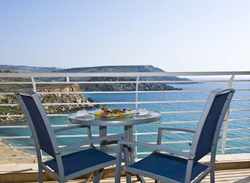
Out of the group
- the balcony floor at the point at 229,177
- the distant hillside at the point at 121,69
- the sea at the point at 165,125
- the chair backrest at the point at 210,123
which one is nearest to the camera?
the chair backrest at the point at 210,123

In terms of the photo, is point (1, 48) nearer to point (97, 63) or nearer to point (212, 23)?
point (97, 63)

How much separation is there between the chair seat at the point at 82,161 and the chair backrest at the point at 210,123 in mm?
682

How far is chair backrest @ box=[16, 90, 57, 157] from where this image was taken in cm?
136

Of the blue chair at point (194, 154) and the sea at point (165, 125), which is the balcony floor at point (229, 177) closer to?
the blue chair at point (194, 154)

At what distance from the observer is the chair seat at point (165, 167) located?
1419 millimetres

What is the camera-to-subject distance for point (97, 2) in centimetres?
2359

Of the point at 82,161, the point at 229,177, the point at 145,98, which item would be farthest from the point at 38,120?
Result: the point at 145,98

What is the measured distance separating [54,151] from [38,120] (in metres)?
0.24

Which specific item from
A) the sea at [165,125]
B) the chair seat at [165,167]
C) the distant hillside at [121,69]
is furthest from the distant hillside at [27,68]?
the chair seat at [165,167]

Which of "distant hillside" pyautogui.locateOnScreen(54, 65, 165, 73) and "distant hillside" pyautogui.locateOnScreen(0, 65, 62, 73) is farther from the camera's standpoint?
"distant hillside" pyautogui.locateOnScreen(54, 65, 165, 73)

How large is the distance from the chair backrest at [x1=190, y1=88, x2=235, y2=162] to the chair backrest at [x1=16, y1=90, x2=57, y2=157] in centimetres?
90

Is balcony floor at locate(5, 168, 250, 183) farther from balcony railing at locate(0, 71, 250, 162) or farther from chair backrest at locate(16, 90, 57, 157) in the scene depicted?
chair backrest at locate(16, 90, 57, 157)

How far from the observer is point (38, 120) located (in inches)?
57.9

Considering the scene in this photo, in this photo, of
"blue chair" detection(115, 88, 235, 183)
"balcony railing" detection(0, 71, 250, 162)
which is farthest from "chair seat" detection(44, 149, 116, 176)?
"balcony railing" detection(0, 71, 250, 162)
